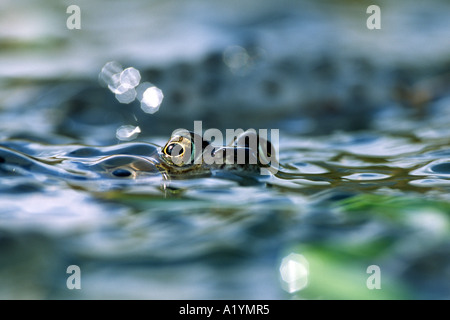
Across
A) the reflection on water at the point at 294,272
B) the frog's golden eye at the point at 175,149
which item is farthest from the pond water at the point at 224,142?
the frog's golden eye at the point at 175,149

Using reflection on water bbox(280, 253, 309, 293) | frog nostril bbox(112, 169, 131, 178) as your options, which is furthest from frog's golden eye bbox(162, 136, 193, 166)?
reflection on water bbox(280, 253, 309, 293)

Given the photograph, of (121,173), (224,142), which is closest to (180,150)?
(121,173)

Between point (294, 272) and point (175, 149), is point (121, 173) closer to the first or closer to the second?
point (175, 149)

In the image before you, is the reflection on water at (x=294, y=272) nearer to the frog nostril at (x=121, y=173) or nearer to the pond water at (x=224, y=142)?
the pond water at (x=224, y=142)

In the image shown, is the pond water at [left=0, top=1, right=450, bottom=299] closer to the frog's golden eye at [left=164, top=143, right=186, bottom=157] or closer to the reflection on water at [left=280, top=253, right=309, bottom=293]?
the reflection on water at [left=280, top=253, right=309, bottom=293]

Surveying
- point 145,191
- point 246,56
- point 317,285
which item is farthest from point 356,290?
point 246,56
